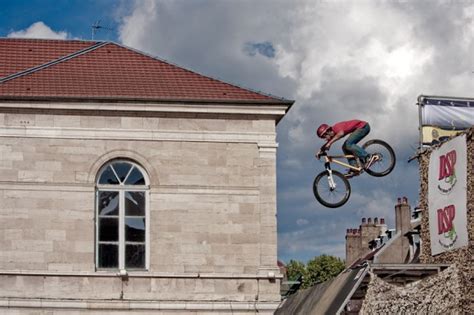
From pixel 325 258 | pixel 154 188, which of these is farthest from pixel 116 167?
pixel 325 258

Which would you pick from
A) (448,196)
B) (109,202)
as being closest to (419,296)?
(448,196)

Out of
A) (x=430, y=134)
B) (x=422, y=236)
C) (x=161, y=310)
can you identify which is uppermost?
(x=430, y=134)

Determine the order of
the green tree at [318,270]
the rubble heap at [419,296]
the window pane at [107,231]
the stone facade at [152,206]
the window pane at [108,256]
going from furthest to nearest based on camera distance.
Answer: the green tree at [318,270]
the window pane at [107,231]
the window pane at [108,256]
the stone facade at [152,206]
the rubble heap at [419,296]

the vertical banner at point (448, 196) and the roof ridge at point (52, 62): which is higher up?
the roof ridge at point (52, 62)

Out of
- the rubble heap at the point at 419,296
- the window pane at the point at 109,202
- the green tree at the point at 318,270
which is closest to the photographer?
the rubble heap at the point at 419,296

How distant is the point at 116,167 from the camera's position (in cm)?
2847

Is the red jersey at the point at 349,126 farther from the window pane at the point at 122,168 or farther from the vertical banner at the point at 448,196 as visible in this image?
the window pane at the point at 122,168

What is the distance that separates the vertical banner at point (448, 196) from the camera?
25.7 m

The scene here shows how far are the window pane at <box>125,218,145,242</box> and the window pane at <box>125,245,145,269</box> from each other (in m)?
0.20

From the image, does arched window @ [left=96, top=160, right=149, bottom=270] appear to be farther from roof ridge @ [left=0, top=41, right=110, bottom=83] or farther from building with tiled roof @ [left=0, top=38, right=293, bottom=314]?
roof ridge @ [left=0, top=41, right=110, bottom=83]

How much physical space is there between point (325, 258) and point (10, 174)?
46.6 meters

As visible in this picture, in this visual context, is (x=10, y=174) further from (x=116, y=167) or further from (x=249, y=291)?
(x=249, y=291)

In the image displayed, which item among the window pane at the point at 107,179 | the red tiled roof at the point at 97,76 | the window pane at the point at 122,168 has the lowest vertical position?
the window pane at the point at 107,179

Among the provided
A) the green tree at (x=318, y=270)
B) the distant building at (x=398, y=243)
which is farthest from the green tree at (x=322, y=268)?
the distant building at (x=398, y=243)
